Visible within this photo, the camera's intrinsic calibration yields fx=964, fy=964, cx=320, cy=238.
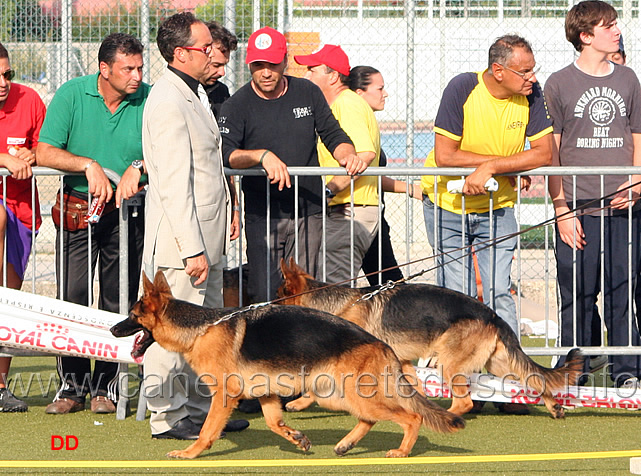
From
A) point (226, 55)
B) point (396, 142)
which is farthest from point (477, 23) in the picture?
point (226, 55)

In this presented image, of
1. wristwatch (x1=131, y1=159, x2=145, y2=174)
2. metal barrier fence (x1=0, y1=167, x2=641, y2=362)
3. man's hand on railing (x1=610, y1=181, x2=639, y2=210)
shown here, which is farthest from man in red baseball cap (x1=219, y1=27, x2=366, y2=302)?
man's hand on railing (x1=610, y1=181, x2=639, y2=210)

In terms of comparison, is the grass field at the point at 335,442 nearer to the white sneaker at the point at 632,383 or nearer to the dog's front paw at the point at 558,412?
the dog's front paw at the point at 558,412

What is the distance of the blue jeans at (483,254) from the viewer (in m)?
6.15

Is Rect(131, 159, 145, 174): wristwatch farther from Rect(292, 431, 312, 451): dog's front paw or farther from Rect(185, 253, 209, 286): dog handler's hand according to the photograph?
Rect(292, 431, 312, 451): dog's front paw

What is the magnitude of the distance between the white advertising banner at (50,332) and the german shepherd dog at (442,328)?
3.41ft

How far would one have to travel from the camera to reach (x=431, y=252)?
8.19 metres

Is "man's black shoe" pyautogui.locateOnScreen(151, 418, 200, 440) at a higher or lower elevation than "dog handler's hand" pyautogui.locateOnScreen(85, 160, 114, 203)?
lower

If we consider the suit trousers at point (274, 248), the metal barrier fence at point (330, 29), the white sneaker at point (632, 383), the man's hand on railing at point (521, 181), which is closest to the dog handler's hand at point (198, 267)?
the suit trousers at point (274, 248)

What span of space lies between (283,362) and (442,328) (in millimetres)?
1222

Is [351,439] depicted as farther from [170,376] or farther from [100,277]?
[100,277]

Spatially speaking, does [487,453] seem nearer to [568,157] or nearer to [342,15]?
[568,157]

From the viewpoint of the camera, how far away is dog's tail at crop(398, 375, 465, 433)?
4633mm

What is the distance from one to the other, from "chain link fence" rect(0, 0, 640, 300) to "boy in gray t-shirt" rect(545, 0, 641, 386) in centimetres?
251

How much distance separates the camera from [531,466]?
14.9 feet
